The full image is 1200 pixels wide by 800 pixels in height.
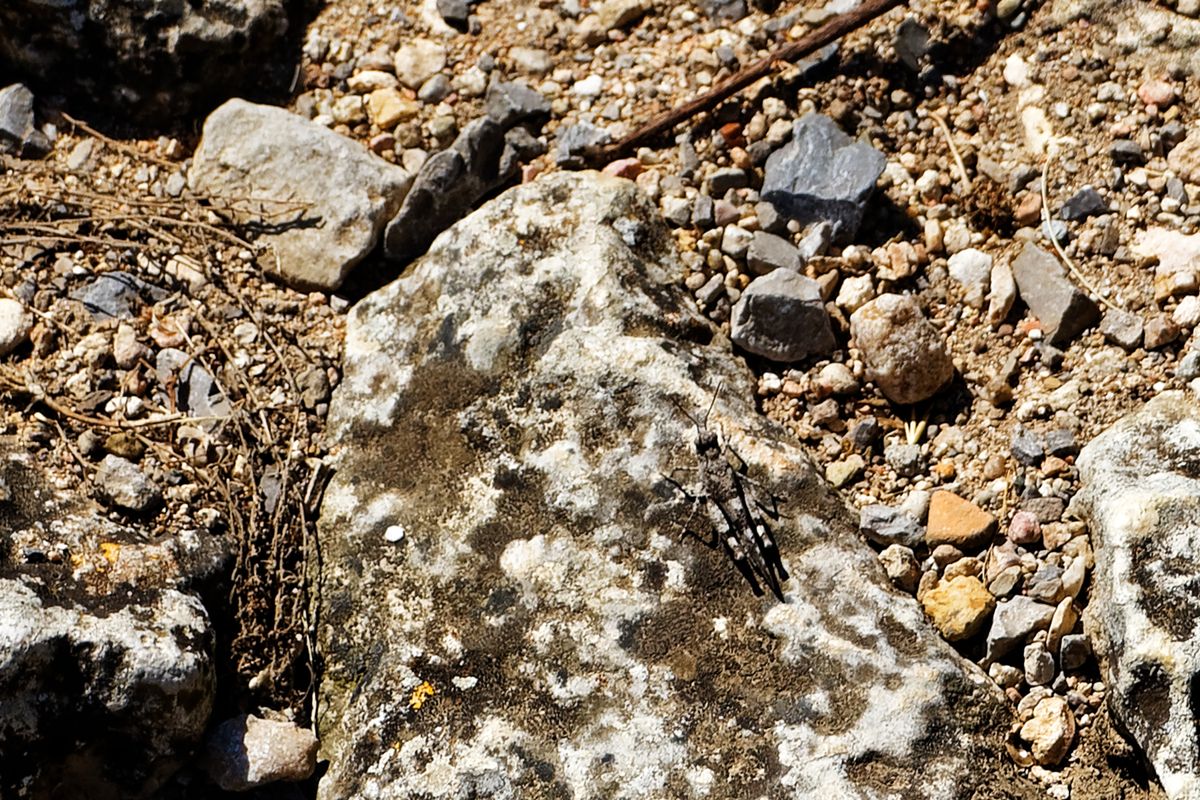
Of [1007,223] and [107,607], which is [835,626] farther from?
[107,607]

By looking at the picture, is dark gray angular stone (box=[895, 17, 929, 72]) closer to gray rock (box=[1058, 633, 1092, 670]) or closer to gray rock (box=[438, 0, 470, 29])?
gray rock (box=[438, 0, 470, 29])

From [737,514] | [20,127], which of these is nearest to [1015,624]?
[737,514]

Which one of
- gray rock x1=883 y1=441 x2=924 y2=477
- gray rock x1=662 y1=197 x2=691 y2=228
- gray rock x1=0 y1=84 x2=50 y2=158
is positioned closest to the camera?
gray rock x1=883 y1=441 x2=924 y2=477

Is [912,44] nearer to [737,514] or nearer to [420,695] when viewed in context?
[737,514]

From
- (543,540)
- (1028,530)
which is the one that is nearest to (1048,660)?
(1028,530)

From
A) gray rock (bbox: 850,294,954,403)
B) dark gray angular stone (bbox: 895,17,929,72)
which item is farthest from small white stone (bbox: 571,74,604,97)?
gray rock (bbox: 850,294,954,403)

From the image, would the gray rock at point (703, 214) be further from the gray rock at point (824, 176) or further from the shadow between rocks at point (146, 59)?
the shadow between rocks at point (146, 59)
